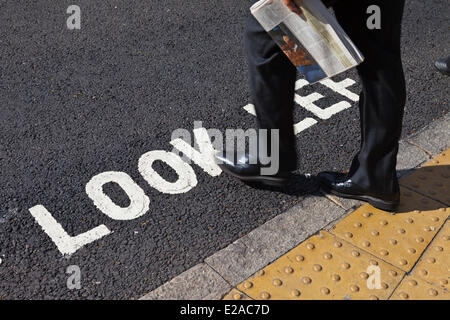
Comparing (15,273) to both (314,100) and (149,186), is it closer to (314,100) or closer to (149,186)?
(149,186)

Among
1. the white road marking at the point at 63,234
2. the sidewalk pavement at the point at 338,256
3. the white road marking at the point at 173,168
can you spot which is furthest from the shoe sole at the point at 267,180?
the white road marking at the point at 63,234

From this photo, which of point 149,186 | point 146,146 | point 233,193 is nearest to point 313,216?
point 233,193

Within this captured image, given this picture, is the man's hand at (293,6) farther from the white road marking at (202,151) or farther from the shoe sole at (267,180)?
the white road marking at (202,151)

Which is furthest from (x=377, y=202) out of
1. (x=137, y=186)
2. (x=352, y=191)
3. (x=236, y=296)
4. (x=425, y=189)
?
(x=137, y=186)

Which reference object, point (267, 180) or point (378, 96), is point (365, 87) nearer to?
point (378, 96)

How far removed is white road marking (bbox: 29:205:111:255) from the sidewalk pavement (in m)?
0.49

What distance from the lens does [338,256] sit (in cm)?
265

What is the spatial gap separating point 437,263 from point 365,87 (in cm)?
89

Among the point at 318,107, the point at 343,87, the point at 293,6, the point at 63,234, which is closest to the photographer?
the point at 293,6

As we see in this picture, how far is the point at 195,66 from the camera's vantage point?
438cm

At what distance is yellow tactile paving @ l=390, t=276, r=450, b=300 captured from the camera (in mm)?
2447

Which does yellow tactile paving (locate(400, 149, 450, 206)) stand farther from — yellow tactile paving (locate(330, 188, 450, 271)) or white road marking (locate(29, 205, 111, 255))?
white road marking (locate(29, 205, 111, 255))

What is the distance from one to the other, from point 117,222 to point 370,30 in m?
1.52
